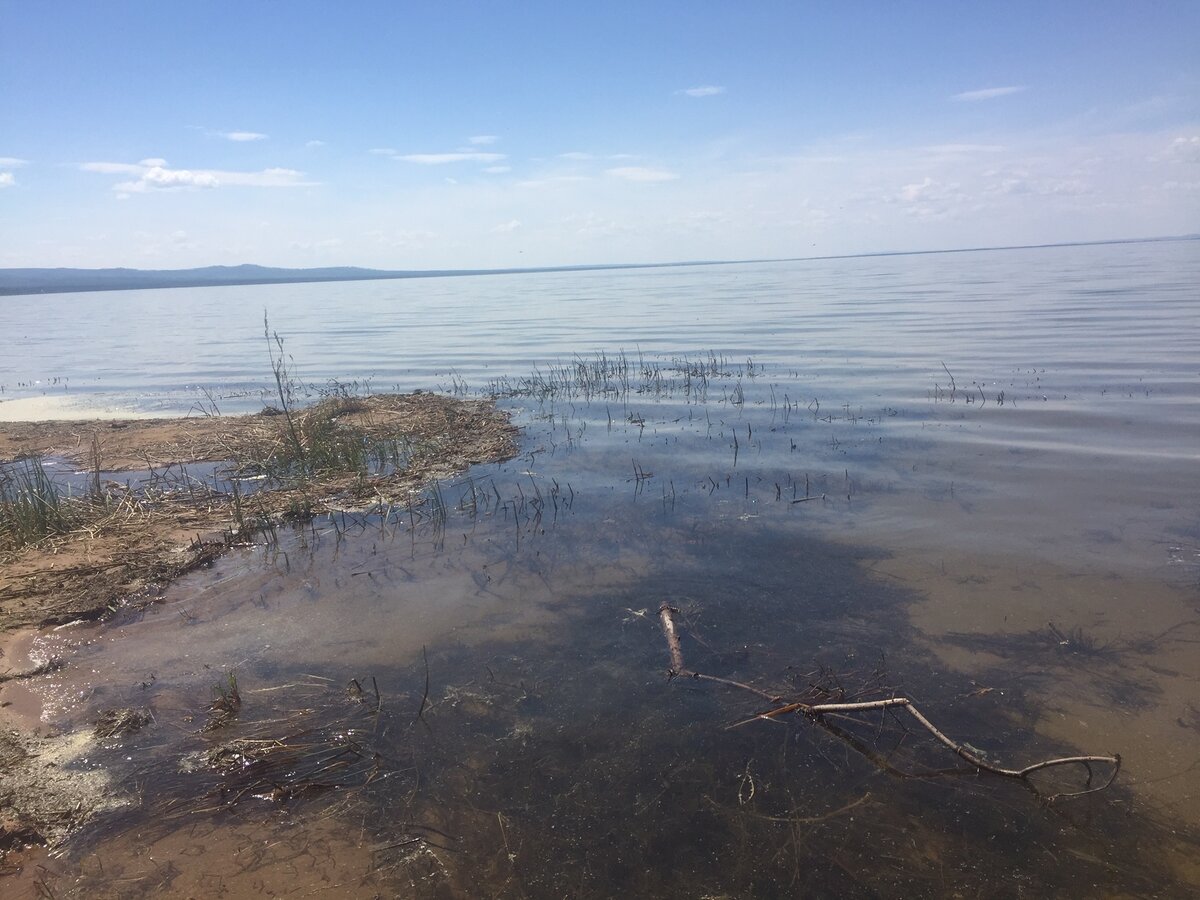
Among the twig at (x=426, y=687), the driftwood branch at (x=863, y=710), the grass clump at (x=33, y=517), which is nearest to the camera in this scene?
the driftwood branch at (x=863, y=710)

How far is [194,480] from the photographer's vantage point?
12.8 m

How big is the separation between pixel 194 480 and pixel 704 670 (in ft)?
34.2

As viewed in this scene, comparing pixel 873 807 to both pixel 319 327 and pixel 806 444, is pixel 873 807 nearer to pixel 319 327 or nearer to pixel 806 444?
pixel 806 444

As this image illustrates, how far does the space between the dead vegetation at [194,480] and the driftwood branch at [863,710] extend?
6.04 metres

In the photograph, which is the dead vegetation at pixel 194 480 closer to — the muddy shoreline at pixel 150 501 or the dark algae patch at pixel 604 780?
the muddy shoreline at pixel 150 501

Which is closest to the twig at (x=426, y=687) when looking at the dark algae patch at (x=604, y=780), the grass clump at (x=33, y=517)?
the dark algae patch at (x=604, y=780)

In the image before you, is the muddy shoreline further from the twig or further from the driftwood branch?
A: the driftwood branch

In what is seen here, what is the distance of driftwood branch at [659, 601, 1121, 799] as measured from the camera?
5.02m

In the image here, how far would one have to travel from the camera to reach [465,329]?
43.8m

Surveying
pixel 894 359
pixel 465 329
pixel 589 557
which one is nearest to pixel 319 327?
pixel 465 329

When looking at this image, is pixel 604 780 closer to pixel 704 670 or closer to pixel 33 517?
pixel 704 670

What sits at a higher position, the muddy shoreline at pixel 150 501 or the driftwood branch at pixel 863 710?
the muddy shoreline at pixel 150 501

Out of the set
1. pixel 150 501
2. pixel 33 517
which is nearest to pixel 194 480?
pixel 150 501

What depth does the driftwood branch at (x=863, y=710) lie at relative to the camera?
502 cm
